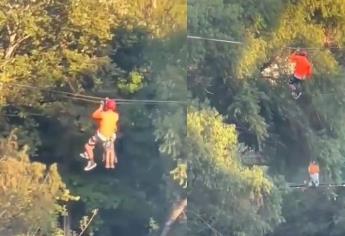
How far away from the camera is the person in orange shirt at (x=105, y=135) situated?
229 centimetres

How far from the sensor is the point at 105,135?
2.32 metres

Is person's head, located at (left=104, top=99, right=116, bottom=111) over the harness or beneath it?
over

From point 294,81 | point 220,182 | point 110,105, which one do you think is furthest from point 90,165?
point 294,81

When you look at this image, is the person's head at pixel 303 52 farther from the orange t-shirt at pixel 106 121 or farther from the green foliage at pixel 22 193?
the green foliage at pixel 22 193

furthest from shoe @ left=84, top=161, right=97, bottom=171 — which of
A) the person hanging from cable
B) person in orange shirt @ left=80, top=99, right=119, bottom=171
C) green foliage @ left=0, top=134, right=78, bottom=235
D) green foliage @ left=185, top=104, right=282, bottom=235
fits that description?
the person hanging from cable

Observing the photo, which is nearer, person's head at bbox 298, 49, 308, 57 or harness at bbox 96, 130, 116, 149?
harness at bbox 96, 130, 116, 149

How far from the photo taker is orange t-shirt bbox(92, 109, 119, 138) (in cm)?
229

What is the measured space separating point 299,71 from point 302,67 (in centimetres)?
2

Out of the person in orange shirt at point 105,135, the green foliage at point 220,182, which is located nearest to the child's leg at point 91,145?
the person in orange shirt at point 105,135

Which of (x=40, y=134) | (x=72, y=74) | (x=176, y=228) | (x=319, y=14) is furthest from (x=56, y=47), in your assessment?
(x=319, y=14)

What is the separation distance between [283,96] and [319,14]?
0.33m

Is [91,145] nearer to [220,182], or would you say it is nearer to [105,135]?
[105,135]

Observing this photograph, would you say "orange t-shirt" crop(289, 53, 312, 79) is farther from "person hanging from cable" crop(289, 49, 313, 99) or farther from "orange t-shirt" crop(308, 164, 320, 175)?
"orange t-shirt" crop(308, 164, 320, 175)

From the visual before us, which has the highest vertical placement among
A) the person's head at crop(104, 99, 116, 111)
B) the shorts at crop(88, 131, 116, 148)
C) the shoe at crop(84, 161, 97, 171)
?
the person's head at crop(104, 99, 116, 111)
